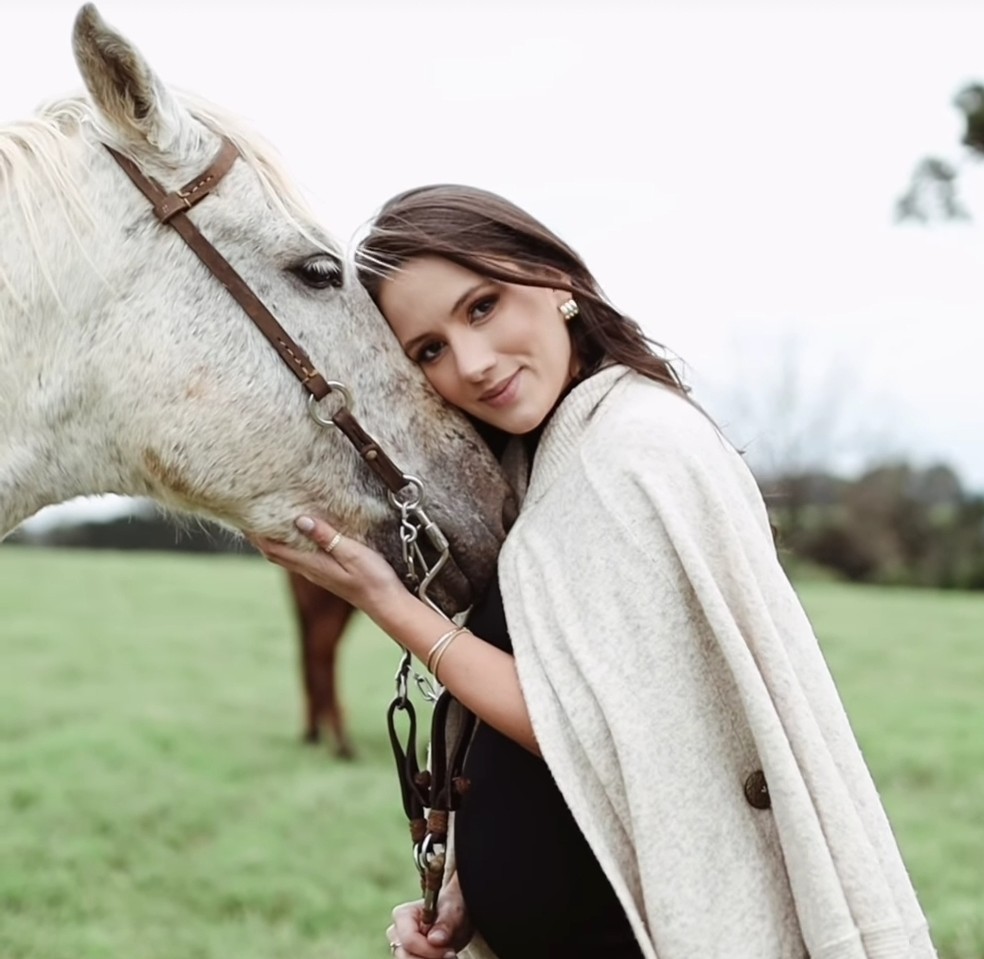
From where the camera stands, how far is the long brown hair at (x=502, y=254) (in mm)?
1688

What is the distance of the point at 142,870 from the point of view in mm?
4625

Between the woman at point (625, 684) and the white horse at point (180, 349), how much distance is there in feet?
0.33

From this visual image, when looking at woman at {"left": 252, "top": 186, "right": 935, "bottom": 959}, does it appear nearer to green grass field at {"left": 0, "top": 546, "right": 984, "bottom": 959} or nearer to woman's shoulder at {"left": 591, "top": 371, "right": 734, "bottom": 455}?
woman's shoulder at {"left": 591, "top": 371, "right": 734, "bottom": 455}

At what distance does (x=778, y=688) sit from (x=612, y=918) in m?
0.42

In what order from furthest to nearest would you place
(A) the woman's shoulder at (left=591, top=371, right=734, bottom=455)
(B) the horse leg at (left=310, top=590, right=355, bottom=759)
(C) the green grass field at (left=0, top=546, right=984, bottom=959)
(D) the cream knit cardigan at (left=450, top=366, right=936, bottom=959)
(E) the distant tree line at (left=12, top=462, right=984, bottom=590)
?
(E) the distant tree line at (left=12, top=462, right=984, bottom=590) → (B) the horse leg at (left=310, top=590, right=355, bottom=759) → (C) the green grass field at (left=0, top=546, right=984, bottom=959) → (A) the woman's shoulder at (left=591, top=371, right=734, bottom=455) → (D) the cream knit cardigan at (left=450, top=366, right=936, bottom=959)

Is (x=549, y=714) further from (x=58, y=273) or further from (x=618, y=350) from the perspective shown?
(x=58, y=273)

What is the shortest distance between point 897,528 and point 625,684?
2158cm

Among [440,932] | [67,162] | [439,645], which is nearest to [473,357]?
[439,645]

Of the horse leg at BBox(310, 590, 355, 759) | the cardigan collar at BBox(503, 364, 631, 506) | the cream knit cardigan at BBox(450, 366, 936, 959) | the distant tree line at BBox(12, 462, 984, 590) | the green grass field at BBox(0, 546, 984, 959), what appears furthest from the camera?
the distant tree line at BBox(12, 462, 984, 590)

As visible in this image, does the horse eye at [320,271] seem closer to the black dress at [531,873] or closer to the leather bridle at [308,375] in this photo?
the leather bridle at [308,375]

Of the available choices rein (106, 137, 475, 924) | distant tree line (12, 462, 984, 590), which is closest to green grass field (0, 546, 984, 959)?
rein (106, 137, 475, 924)

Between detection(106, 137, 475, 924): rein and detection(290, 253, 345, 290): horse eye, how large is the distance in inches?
3.1

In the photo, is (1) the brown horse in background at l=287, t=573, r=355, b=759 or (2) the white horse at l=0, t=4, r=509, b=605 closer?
(2) the white horse at l=0, t=4, r=509, b=605

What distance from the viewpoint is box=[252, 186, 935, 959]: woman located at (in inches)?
55.6
